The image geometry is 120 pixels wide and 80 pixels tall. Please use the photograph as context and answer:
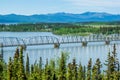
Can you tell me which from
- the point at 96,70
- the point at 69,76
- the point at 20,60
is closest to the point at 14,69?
the point at 20,60

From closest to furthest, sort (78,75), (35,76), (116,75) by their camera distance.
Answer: (116,75) < (35,76) < (78,75)

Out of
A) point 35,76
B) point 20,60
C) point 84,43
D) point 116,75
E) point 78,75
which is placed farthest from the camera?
point 84,43

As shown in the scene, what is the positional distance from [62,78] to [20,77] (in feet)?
15.0

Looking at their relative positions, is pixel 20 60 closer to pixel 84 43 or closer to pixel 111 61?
pixel 111 61

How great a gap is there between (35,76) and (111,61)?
10.8 m

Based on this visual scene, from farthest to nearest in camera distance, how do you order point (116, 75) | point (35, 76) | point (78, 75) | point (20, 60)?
point (78, 75), point (35, 76), point (20, 60), point (116, 75)

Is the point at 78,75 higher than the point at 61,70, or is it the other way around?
the point at 61,70

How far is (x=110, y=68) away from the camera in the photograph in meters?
37.0

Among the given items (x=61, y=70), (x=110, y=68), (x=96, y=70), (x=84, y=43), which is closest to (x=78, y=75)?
(x=96, y=70)

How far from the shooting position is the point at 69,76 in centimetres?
4516

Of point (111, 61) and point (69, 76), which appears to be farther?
point (69, 76)

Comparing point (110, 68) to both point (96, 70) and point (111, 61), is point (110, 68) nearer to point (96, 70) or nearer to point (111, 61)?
point (111, 61)

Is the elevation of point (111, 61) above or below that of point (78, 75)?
above

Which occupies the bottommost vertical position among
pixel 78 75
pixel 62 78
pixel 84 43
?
pixel 84 43
